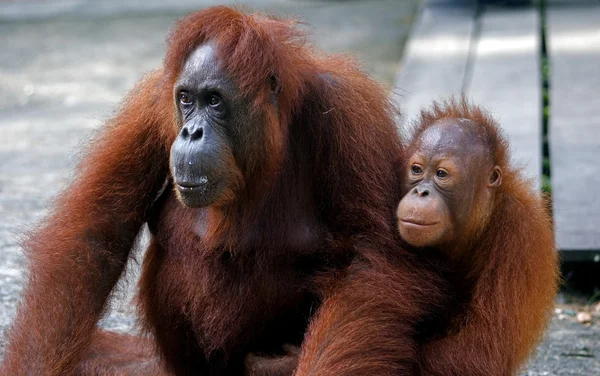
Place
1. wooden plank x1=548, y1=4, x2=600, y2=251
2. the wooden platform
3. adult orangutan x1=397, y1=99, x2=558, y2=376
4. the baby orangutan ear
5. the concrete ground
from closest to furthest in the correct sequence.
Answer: adult orangutan x1=397, y1=99, x2=558, y2=376, the baby orangutan ear, the concrete ground, wooden plank x1=548, y1=4, x2=600, y2=251, the wooden platform

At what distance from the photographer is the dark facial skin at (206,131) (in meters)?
3.66

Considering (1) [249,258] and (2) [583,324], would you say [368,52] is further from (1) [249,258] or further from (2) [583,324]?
(1) [249,258]

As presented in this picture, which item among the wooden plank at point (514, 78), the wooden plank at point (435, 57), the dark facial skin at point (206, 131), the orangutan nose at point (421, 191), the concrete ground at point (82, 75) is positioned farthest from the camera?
the wooden plank at point (435, 57)

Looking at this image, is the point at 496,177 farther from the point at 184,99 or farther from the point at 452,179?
the point at 184,99

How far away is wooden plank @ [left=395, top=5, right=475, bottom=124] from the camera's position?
26.1 ft

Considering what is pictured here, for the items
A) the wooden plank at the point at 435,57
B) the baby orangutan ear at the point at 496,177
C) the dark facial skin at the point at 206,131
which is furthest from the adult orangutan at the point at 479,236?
the wooden plank at the point at 435,57

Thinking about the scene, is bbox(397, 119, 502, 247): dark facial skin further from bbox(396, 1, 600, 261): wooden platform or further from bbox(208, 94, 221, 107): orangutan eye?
bbox(396, 1, 600, 261): wooden platform

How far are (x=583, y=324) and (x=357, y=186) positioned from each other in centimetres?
194

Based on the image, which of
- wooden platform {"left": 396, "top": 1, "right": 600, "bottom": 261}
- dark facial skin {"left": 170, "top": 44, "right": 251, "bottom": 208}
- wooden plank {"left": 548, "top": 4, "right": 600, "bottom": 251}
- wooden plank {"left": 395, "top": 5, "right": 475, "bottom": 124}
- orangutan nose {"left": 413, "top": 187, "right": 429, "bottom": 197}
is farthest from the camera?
wooden plank {"left": 395, "top": 5, "right": 475, "bottom": 124}

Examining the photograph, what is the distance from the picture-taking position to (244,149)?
3818mm

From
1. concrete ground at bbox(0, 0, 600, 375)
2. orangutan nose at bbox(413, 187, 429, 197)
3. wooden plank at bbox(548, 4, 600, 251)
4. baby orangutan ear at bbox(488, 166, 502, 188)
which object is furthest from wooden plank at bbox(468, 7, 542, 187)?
orangutan nose at bbox(413, 187, 429, 197)

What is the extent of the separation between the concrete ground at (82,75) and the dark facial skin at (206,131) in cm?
81

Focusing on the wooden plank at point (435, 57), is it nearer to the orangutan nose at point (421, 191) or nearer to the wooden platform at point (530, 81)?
the wooden platform at point (530, 81)

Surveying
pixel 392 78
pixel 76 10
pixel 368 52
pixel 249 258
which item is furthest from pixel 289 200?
pixel 76 10
